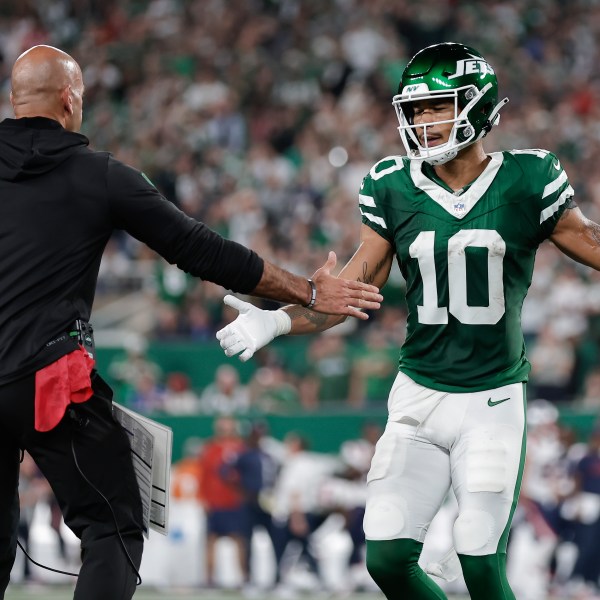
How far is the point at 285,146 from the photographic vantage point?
42.1 ft

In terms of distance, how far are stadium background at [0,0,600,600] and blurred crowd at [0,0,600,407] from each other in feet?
0.06

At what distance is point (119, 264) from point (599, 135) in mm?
4617

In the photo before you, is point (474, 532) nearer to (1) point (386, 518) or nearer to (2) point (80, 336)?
(1) point (386, 518)

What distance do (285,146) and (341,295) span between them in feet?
28.7

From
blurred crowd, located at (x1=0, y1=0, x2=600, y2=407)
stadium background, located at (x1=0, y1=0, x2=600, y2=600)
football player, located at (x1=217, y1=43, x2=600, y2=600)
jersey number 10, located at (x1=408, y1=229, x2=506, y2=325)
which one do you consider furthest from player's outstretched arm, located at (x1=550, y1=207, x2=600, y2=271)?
blurred crowd, located at (x1=0, y1=0, x2=600, y2=407)

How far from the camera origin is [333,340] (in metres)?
10.0

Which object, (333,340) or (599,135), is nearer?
(333,340)

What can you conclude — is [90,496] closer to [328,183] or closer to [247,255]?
[247,255]

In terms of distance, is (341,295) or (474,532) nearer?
(474,532)

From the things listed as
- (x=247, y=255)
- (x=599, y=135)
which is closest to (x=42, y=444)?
(x=247, y=255)

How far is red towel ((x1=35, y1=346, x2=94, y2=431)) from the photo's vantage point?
12.4ft

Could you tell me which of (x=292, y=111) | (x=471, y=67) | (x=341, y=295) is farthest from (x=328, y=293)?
(x=292, y=111)

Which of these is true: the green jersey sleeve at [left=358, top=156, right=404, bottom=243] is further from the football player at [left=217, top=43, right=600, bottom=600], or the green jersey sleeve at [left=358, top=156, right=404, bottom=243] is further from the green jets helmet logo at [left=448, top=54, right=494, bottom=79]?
the green jets helmet logo at [left=448, top=54, right=494, bottom=79]

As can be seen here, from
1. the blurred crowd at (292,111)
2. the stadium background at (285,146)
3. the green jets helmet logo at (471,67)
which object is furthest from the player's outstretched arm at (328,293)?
the blurred crowd at (292,111)
